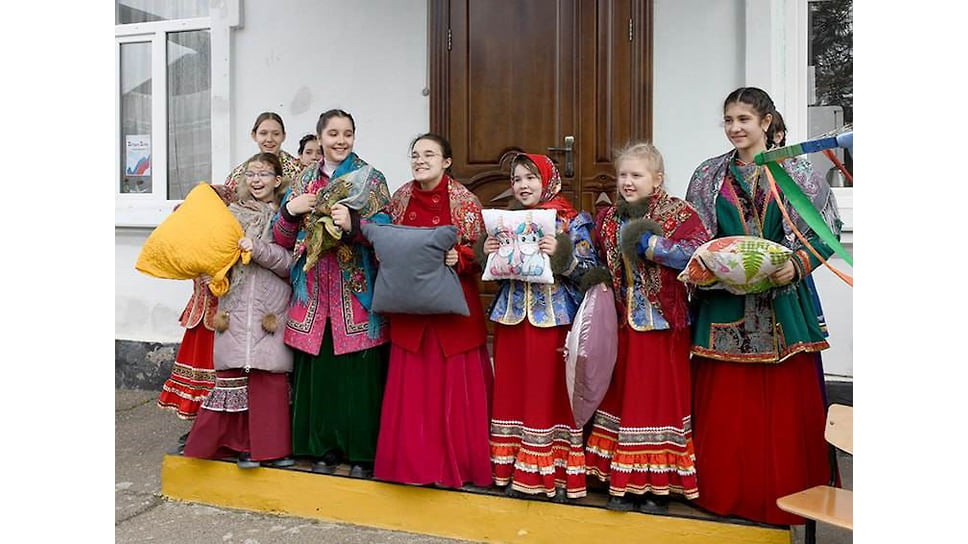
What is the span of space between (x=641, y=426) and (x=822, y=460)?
0.72 m

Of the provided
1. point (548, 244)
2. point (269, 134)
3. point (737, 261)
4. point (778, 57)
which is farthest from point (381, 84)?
point (737, 261)

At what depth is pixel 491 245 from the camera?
3.52m

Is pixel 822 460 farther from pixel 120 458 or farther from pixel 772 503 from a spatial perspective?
pixel 120 458

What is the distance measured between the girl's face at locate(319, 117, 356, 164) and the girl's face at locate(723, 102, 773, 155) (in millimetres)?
1685

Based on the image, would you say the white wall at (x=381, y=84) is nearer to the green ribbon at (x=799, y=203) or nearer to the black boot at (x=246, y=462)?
the black boot at (x=246, y=462)

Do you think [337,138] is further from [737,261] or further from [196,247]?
[737,261]

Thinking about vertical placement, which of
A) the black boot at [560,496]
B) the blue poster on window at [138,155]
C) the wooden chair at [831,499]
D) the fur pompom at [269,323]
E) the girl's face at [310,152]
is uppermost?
the blue poster on window at [138,155]

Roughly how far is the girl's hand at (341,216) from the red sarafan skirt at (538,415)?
0.83 m

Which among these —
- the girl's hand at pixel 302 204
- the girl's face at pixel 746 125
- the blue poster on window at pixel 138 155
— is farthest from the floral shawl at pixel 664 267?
the blue poster on window at pixel 138 155

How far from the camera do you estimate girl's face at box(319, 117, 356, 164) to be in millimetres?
3807

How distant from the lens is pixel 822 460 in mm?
3283

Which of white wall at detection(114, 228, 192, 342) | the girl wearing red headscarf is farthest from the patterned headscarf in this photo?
white wall at detection(114, 228, 192, 342)

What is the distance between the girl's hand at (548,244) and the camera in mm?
3373
